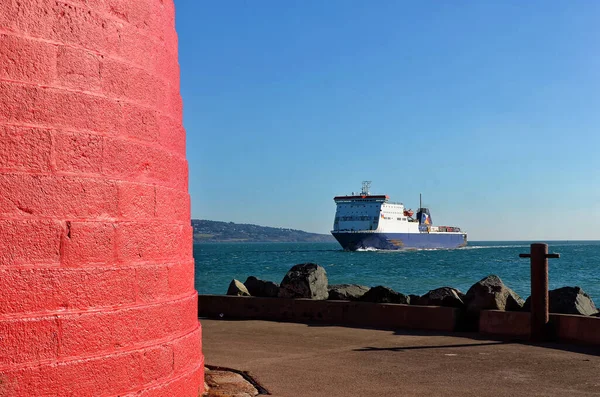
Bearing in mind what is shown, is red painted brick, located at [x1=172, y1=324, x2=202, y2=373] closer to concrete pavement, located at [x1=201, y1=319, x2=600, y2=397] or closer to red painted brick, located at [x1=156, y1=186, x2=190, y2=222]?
red painted brick, located at [x1=156, y1=186, x2=190, y2=222]

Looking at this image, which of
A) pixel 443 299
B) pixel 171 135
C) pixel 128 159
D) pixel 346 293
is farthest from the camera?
pixel 346 293

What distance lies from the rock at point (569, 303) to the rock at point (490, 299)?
217mm

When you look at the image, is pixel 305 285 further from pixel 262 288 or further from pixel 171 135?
pixel 171 135

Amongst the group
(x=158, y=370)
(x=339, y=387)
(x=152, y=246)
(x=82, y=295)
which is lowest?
(x=339, y=387)

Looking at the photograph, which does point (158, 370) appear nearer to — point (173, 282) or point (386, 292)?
point (173, 282)

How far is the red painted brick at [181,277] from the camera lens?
4801 mm

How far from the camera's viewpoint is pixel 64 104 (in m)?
4.08

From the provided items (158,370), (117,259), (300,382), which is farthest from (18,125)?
(300,382)

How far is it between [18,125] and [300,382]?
3.48 meters

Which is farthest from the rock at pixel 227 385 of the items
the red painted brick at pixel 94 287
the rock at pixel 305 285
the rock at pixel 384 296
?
the rock at pixel 305 285

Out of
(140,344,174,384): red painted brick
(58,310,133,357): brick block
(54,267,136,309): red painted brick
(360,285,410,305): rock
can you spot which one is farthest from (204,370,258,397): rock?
(360,285,410,305): rock

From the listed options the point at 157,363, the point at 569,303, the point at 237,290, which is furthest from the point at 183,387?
the point at 237,290

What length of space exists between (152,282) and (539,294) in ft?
18.0

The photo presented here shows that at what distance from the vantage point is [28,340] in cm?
381
